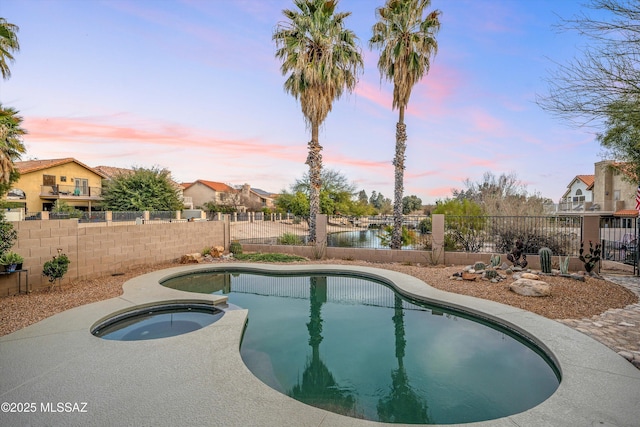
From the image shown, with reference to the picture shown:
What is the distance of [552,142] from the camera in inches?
564

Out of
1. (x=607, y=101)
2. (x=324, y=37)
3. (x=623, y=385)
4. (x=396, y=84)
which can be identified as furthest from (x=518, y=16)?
(x=623, y=385)

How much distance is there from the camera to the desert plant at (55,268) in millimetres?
7676

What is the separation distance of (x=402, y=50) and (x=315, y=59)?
3.98 m

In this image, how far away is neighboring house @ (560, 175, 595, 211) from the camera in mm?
34078

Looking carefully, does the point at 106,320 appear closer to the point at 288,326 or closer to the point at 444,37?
the point at 288,326

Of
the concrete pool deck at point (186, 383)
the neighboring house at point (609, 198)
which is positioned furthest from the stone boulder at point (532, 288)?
the neighboring house at point (609, 198)

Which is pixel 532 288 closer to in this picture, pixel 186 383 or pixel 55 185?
pixel 186 383

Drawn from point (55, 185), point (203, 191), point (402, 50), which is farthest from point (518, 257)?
point (203, 191)

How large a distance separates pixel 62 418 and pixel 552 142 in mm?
18294

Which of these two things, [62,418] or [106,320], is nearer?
[62,418]

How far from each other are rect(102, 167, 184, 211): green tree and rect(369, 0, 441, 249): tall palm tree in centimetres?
2515

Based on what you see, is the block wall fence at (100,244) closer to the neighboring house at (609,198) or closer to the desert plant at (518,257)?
the desert plant at (518,257)

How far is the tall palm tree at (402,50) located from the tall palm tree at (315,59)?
166 centimetres

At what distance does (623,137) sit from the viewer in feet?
37.3
